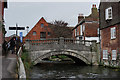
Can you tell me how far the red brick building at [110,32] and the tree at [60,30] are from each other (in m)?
18.5

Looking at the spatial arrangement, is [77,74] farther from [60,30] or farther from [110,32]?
[60,30]

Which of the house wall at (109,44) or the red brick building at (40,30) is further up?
the red brick building at (40,30)

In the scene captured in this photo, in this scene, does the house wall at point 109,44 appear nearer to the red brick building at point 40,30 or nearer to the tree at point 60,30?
the tree at point 60,30

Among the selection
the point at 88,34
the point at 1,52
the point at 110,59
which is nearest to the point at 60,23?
the point at 88,34

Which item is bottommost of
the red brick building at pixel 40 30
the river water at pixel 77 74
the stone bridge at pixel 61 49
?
the river water at pixel 77 74

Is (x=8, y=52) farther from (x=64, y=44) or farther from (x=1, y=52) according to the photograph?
(x=64, y=44)

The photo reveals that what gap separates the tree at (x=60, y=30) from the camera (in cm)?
3653

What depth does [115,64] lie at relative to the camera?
15.5 metres

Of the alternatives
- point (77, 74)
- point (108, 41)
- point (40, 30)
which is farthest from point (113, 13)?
point (40, 30)

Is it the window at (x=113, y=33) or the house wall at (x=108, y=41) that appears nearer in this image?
the house wall at (x=108, y=41)

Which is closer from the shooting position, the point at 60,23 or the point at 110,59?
the point at 110,59

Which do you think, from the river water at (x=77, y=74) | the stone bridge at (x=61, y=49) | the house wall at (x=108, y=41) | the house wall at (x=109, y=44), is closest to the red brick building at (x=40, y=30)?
the stone bridge at (x=61, y=49)

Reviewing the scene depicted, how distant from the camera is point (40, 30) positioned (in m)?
37.9

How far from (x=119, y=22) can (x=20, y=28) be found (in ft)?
29.5
